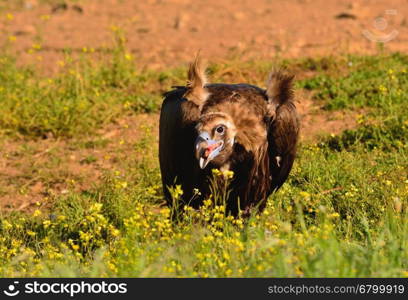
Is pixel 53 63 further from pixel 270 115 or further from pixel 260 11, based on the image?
pixel 270 115

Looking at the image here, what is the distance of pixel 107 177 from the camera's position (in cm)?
730

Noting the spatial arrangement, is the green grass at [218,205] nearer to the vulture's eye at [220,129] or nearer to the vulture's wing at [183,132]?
the vulture's wing at [183,132]

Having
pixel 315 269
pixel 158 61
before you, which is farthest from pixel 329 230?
pixel 158 61

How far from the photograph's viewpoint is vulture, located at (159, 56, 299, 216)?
5625mm

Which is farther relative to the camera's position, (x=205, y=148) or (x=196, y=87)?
(x=196, y=87)

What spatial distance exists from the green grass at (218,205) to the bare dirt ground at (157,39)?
231 millimetres

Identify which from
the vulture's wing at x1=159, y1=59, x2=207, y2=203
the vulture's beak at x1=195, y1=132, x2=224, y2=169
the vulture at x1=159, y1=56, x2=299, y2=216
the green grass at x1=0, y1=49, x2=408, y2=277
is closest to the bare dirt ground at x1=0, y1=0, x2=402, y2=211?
the green grass at x1=0, y1=49, x2=408, y2=277

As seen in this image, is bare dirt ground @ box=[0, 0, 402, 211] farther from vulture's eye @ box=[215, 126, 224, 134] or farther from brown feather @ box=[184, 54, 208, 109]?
vulture's eye @ box=[215, 126, 224, 134]

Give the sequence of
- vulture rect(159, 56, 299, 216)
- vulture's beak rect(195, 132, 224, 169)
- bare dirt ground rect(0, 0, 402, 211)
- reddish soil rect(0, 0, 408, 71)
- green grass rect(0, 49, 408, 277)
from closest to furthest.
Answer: green grass rect(0, 49, 408, 277) < vulture's beak rect(195, 132, 224, 169) < vulture rect(159, 56, 299, 216) < bare dirt ground rect(0, 0, 402, 211) < reddish soil rect(0, 0, 408, 71)

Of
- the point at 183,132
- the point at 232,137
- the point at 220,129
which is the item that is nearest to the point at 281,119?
the point at 232,137

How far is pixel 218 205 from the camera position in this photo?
5871mm

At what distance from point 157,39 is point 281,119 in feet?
18.6

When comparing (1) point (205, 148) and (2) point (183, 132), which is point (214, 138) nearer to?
(1) point (205, 148)

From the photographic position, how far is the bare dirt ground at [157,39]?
8.23 m
